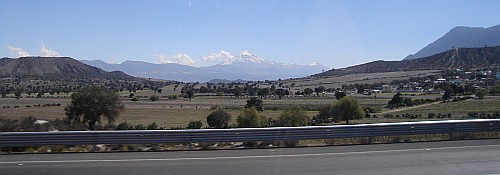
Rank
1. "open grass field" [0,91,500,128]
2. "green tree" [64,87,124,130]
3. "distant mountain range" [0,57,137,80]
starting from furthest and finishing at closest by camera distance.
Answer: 1. "distant mountain range" [0,57,137,80]
2. "green tree" [64,87,124,130]
3. "open grass field" [0,91,500,128]

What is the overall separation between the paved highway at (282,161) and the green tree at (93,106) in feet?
67.7

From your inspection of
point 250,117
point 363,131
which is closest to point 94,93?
point 250,117

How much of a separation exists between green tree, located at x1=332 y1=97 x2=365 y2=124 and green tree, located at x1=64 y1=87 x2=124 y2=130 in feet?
56.6

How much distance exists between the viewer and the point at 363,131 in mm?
14242

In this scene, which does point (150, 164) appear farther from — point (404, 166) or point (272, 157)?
point (404, 166)

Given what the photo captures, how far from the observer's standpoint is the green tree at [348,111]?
118 ft

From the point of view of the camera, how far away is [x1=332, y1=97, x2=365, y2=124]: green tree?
118 ft

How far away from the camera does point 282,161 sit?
1101cm

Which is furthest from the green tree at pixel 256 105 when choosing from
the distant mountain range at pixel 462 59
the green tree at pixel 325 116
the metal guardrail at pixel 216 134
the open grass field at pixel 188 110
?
the distant mountain range at pixel 462 59

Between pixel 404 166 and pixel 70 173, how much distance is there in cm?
718

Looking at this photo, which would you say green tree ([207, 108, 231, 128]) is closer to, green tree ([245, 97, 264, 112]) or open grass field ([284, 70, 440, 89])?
green tree ([245, 97, 264, 112])

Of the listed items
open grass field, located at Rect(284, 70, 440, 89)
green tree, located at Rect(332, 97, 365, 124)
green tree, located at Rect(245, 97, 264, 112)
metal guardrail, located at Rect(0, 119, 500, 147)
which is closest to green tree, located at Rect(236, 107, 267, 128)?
green tree, located at Rect(332, 97, 365, 124)

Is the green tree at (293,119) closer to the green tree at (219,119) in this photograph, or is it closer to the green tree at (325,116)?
the green tree at (325,116)

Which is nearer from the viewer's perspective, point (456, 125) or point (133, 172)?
point (133, 172)
